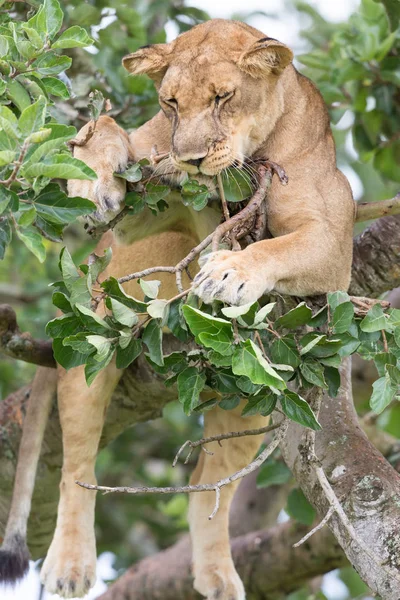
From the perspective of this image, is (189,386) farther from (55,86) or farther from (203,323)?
(55,86)

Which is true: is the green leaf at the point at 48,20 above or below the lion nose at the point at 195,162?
above

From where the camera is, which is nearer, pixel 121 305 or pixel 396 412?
pixel 121 305

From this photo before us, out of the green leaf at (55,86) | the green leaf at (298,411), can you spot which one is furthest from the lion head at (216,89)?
the green leaf at (298,411)

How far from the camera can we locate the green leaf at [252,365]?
2797mm

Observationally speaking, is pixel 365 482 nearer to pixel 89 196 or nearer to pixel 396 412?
pixel 89 196

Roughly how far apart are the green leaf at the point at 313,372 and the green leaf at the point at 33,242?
864mm

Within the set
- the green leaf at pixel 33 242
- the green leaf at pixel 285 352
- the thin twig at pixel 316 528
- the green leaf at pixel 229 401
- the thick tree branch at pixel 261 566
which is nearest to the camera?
the thin twig at pixel 316 528

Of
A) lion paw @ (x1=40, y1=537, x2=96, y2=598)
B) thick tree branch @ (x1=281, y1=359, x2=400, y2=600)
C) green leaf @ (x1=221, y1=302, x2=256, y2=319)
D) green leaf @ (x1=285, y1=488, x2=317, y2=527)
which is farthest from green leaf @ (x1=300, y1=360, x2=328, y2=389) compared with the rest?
green leaf @ (x1=285, y1=488, x2=317, y2=527)

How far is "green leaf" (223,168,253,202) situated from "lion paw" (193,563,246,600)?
2189 mm

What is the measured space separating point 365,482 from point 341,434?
1.00 feet

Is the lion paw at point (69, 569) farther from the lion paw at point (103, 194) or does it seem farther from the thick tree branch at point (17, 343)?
the lion paw at point (103, 194)

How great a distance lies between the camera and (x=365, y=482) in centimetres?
350

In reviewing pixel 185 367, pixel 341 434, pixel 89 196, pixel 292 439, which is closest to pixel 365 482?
pixel 341 434

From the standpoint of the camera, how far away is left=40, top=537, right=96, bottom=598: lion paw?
14.8 feet
